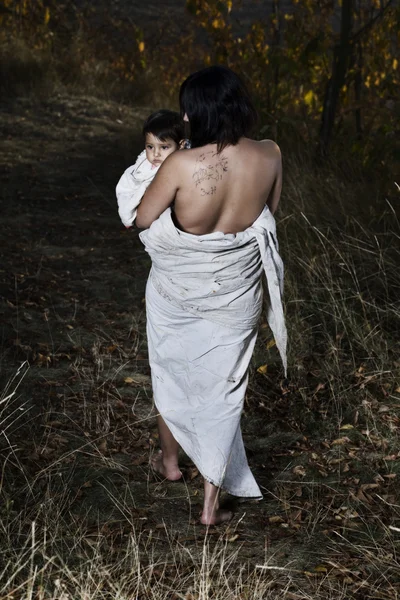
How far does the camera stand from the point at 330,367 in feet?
14.6

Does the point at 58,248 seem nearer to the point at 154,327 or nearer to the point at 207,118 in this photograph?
the point at 154,327

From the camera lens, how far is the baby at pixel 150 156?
3107mm

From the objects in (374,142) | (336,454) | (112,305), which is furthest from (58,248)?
(336,454)

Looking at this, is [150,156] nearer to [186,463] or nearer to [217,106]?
[217,106]

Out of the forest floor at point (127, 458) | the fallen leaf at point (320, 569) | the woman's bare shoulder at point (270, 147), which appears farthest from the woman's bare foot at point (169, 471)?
the woman's bare shoulder at point (270, 147)

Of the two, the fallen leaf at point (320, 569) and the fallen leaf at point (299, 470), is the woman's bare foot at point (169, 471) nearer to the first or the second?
the fallen leaf at point (299, 470)

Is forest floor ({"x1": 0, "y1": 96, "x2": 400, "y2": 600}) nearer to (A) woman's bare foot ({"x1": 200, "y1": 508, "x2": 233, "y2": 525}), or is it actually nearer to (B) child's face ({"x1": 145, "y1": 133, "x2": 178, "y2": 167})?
(A) woman's bare foot ({"x1": 200, "y1": 508, "x2": 233, "y2": 525})

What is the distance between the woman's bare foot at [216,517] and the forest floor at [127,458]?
3 cm

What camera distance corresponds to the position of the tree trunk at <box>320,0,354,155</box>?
6879mm

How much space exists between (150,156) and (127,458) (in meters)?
1.51

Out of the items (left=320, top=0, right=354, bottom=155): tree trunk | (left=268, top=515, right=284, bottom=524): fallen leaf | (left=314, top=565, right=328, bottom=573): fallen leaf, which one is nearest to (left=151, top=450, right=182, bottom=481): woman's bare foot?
(left=268, top=515, right=284, bottom=524): fallen leaf

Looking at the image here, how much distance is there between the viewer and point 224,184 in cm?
300

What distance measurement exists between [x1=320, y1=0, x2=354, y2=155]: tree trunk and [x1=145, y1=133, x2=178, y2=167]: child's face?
164 inches

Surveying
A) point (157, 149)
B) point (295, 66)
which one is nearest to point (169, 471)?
point (157, 149)
